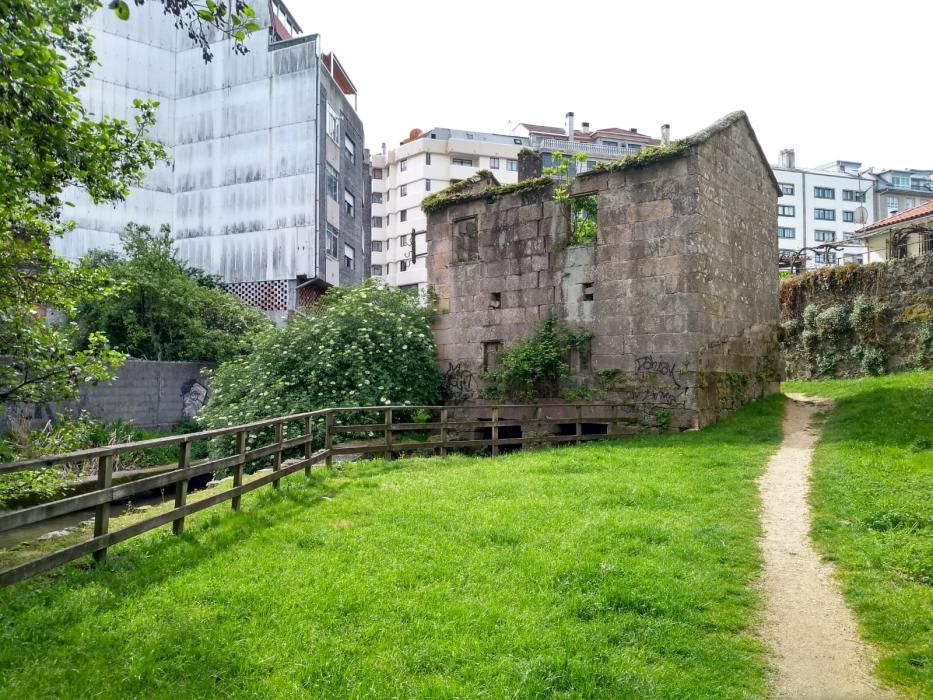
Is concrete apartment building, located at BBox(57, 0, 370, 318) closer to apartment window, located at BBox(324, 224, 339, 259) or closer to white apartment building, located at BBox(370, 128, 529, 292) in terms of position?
apartment window, located at BBox(324, 224, 339, 259)

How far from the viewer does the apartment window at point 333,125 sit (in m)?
29.5

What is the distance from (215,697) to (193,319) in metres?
19.6

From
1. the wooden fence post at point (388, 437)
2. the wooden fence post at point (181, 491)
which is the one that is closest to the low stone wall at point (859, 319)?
the wooden fence post at point (388, 437)

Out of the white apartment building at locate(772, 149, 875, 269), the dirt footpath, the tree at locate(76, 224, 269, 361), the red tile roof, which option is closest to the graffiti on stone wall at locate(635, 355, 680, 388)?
the dirt footpath

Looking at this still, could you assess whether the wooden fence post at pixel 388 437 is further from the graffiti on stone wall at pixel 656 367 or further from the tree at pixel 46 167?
the graffiti on stone wall at pixel 656 367

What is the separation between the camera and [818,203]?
5681 centimetres

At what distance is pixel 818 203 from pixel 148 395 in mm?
57301

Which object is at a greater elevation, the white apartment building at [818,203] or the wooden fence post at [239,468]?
the white apartment building at [818,203]

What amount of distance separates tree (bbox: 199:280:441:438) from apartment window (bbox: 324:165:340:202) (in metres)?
14.4

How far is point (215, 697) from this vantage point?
330 centimetres

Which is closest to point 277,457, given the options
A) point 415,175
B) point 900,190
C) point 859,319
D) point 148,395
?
point 148,395

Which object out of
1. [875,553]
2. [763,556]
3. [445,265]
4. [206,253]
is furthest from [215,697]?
[206,253]

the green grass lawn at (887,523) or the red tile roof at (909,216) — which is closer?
the green grass lawn at (887,523)

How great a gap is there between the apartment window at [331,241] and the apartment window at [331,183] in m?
1.54
